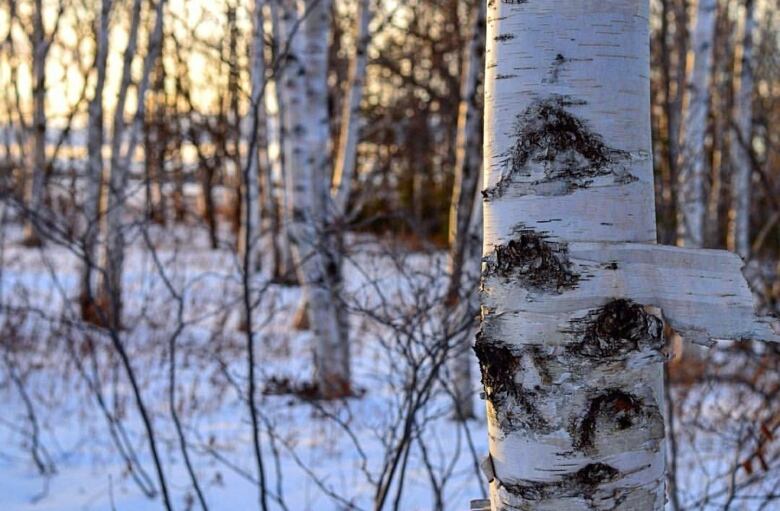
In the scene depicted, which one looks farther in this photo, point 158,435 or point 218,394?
point 218,394

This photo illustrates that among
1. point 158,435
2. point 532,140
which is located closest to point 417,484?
point 158,435

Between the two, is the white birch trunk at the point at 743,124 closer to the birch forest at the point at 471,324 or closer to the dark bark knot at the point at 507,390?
the birch forest at the point at 471,324

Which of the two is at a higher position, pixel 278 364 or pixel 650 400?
pixel 650 400

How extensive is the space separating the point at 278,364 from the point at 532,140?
604cm

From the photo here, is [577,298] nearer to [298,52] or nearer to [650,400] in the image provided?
[650,400]

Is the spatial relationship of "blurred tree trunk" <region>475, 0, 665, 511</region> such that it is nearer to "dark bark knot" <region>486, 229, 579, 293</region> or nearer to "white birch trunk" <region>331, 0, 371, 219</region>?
"dark bark knot" <region>486, 229, 579, 293</region>

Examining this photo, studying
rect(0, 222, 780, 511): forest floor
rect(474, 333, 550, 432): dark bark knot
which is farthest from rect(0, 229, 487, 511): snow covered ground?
rect(474, 333, 550, 432): dark bark knot

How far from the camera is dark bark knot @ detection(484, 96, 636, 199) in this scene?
1.42 m

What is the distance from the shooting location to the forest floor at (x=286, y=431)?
3271 millimetres

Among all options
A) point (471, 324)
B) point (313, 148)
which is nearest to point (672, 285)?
point (471, 324)

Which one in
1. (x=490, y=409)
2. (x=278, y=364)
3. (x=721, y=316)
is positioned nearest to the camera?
(x=721, y=316)

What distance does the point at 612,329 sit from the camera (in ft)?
4.61

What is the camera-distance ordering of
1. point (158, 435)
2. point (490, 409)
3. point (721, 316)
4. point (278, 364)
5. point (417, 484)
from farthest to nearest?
point (278, 364) < point (158, 435) < point (417, 484) < point (490, 409) < point (721, 316)

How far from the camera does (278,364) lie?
7266mm
